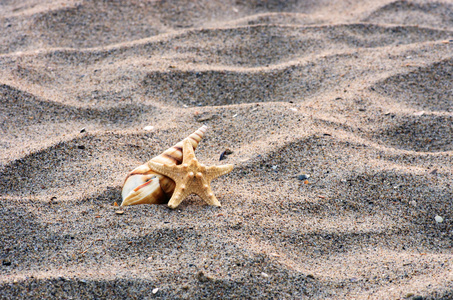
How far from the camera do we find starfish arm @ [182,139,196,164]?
2.34m

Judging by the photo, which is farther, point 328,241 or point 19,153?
point 19,153

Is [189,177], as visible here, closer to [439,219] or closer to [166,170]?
[166,170]

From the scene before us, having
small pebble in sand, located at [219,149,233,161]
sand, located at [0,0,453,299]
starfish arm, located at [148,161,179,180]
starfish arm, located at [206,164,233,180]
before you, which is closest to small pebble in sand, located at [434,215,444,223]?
sand, located at [0,0,453,299]

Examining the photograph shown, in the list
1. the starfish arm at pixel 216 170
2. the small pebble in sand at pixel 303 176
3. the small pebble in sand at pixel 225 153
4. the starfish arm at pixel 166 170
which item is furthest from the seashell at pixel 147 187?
the small pebble in sand at pixel 303 176

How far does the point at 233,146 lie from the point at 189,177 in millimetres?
755

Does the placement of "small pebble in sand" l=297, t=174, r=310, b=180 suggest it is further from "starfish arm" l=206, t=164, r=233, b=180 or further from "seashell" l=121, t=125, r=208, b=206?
"seashell" l=121, t=125, r=208, b=206

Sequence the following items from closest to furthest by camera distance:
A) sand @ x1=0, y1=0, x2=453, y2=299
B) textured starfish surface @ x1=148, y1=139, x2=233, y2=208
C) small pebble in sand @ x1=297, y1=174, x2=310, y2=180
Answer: sand @ x1=0, y1=0, x2=453, y2=299, textured starfish surface @ x1=148, y1=139, x2=233, y2=208, small pebble in sand @ x1=297, y1=174, x2=310, y2=180

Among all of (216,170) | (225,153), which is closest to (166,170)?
(216,170)

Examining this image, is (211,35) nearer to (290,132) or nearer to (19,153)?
(290,132)

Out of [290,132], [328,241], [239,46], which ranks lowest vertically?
[328,241]

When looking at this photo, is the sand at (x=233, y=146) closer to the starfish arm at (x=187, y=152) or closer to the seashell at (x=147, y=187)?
the seashell at (x=147, y=187)

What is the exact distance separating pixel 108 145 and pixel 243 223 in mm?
1157

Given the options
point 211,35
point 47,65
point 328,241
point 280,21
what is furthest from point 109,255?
point 280,21

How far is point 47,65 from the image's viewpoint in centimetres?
379
